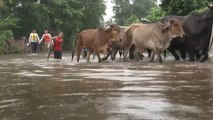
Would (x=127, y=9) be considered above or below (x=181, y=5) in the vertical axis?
above

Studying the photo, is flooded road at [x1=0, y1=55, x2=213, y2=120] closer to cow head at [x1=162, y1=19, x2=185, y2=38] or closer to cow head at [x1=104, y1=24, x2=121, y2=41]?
cow head at [x1=162, y1=19, x2=185, y2=38]

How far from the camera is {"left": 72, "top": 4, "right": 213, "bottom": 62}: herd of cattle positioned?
17984 millimetres

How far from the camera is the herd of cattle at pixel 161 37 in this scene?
1798cm

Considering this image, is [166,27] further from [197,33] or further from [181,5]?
[181,5]

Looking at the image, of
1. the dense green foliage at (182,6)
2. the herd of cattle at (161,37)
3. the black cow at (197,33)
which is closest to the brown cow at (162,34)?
the herd of cattle at (161,37)

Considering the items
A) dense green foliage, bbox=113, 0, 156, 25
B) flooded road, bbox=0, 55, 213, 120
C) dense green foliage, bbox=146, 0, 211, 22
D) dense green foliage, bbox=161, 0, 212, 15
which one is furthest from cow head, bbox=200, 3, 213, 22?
dense green foliage, bbox=113, 0, 156, 25

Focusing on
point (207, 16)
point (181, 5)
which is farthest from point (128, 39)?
point (181, 5)

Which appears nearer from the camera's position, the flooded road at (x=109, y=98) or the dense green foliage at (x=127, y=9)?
the flooded road at (x=109, y=98)

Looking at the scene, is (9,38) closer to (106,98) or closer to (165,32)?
(165,32)

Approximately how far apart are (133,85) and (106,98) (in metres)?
1.72

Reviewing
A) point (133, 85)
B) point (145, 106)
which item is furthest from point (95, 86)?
point (145, 106)

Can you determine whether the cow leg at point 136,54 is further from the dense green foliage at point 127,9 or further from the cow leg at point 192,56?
the dense green foliage at point 127,9

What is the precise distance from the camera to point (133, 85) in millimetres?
9258

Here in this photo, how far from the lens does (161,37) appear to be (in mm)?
17938
